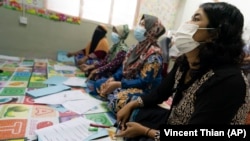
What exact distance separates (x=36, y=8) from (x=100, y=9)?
0.95 meters

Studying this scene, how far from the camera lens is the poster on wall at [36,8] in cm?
272

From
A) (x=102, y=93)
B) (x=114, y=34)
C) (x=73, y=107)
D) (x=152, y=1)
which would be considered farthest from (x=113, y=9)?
(x=73, y=107)

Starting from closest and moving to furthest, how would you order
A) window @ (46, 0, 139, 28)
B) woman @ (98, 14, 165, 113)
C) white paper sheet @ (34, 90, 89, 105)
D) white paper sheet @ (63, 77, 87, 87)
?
woman @ (98, 14, 165, 113)
white paper sheet @ (34, 90, 89, 105)
white paper sheet @ (63, 77, 87, 87)
window @ (46, 0, 139, 28)

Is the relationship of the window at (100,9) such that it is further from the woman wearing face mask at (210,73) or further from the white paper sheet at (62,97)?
the woman wearing face mask at (210,73)

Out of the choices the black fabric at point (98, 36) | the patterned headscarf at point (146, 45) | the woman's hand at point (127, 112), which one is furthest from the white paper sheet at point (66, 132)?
the black fabric at point (98, 36)

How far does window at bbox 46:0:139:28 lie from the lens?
296 centimetres

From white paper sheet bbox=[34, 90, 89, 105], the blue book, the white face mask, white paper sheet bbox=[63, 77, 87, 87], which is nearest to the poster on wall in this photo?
the blue book

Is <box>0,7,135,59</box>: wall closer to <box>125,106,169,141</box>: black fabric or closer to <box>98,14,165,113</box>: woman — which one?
<box>98,14,165,113</box>: woman

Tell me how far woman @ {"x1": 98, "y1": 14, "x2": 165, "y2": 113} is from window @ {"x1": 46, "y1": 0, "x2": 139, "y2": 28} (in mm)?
1668

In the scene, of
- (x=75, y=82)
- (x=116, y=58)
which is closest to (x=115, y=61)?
(x=116, y=58)

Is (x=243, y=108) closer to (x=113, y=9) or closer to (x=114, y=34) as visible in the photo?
(x=114, y=34)

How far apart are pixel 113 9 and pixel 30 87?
1.97 m

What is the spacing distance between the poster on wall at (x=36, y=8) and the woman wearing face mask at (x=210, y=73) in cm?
241

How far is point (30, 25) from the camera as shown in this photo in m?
2.87
